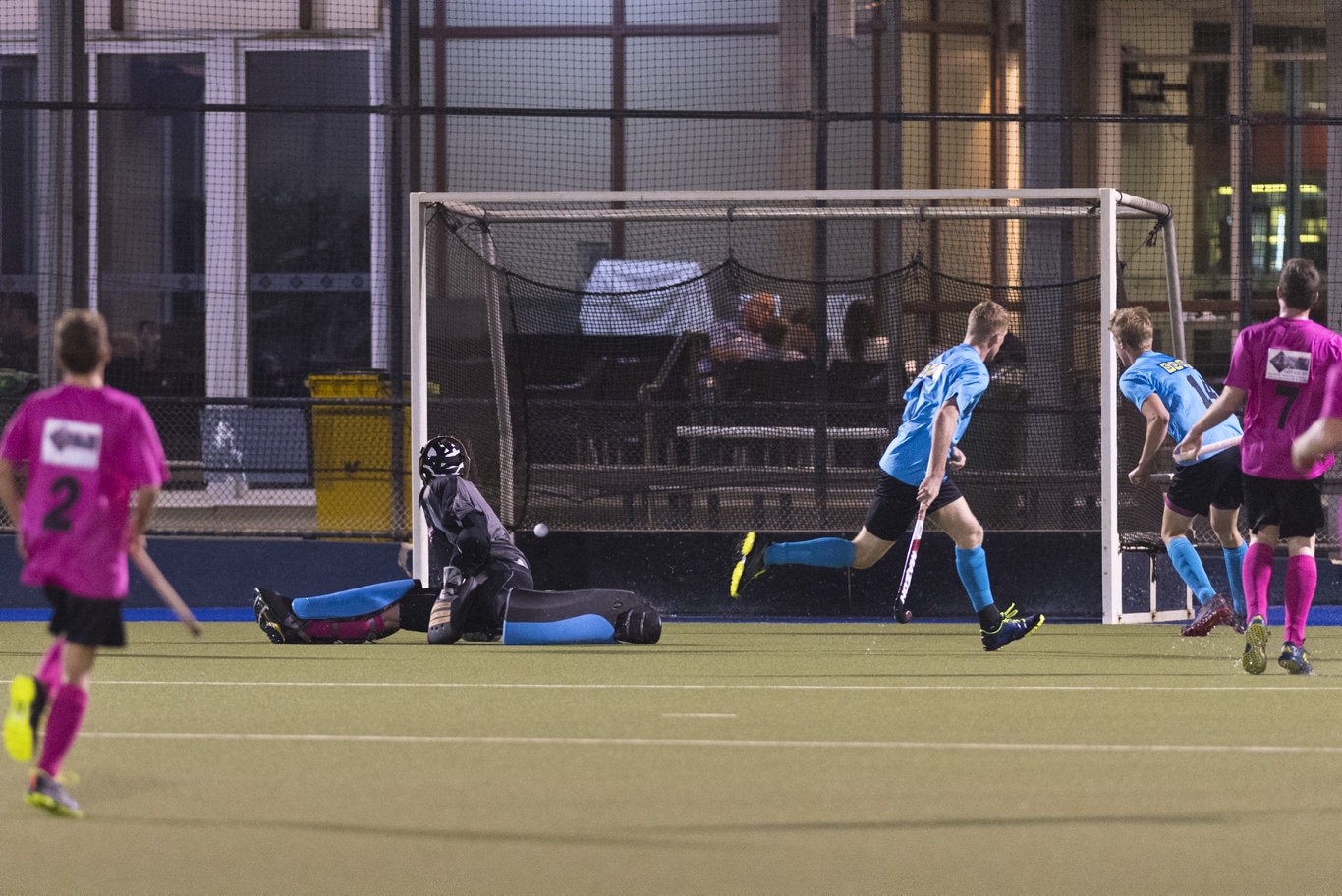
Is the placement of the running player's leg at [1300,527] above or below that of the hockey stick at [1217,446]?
below

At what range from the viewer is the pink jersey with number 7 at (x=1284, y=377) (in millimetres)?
8117

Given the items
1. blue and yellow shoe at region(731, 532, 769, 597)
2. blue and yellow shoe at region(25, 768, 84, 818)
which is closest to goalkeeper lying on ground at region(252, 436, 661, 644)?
blue and yellow shoe at region(731, 532, 769, 597)

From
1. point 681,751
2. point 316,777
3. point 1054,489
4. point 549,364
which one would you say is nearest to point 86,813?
point 316,777

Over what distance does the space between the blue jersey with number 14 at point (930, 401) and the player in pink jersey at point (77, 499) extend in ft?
16.5

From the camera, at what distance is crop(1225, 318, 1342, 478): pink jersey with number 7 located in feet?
26.6

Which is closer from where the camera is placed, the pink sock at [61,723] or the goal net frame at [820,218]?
the pink sock at [61,723]

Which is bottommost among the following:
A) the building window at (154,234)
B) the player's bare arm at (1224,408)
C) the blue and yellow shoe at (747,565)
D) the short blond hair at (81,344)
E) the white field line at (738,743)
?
the white field line at (738,743)

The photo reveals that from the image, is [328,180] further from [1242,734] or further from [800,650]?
[1242,734]

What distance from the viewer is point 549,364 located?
12320 mm

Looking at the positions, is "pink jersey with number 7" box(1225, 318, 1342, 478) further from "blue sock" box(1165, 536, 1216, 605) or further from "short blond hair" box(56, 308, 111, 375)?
"short blond hair" box(56, 308, 111, 375)

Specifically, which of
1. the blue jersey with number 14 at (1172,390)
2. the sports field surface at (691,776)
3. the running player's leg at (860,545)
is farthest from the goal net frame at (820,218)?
the sports field surface at (691,776)

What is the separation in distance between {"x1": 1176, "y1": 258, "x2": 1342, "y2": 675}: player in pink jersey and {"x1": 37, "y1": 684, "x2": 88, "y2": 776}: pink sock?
15.7ft

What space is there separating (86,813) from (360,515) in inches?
288

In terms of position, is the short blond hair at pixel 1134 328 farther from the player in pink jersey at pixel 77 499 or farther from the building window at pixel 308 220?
the building window at pixel 308 220
